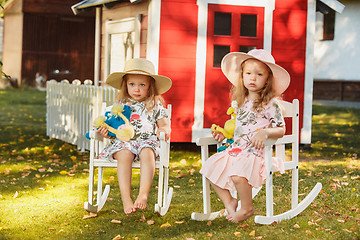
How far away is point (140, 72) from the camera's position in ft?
17.1

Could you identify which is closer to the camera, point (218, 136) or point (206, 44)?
point (218, 136)

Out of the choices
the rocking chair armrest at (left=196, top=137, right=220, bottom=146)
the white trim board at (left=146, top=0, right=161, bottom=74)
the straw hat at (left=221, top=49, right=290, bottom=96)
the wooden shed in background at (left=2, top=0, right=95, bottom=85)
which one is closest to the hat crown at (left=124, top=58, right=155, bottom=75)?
the straw hat at (left=221, top=49, right=290, bottom=96)

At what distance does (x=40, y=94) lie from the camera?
23500 millimetres

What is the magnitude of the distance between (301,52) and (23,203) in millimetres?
5542

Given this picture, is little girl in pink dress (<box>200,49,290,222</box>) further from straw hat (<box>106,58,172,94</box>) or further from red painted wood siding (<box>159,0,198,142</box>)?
red painted wood siding (<box>159,0,198,142</box>)

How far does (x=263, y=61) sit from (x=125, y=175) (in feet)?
4.90

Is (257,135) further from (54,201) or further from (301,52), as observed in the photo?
(301,52)

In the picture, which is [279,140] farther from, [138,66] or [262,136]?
[138,66]

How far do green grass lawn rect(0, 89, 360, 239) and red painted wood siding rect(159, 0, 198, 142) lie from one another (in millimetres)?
622

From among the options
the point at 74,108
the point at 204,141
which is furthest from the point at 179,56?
the point at 204,141

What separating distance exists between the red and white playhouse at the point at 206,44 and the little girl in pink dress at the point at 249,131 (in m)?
4.05

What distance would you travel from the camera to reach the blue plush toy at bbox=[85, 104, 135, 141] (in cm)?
514

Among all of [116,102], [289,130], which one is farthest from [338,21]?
[116,102]

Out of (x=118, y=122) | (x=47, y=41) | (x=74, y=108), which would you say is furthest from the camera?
(x=47, y=41)
